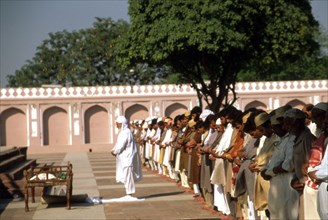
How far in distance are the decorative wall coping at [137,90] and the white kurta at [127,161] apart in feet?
76.9

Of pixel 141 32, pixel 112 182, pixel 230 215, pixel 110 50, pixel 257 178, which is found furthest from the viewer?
pixel 110 50

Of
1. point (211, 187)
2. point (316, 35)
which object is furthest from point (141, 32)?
point (316, 35)

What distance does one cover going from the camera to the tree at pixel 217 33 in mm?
20797

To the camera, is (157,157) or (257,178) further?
(157,157)

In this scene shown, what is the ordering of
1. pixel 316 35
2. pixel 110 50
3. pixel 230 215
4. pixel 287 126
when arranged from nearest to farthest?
pixel 287 126
pixel 230 215
pixel 110 50
pixel 316 35

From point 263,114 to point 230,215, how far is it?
2621mm

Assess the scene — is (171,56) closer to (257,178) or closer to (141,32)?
(141,32)

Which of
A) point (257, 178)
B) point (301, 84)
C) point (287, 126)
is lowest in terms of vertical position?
point (257, 178)

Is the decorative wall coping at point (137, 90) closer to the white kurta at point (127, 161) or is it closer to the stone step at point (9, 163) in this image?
the stone step at point (9, 163)

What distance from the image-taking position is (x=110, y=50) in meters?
50.9

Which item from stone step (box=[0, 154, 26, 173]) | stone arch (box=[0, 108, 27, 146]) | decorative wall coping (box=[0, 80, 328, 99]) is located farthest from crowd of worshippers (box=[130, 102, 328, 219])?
stone arch (box=[0, 108, 27, 146])

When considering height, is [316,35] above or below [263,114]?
above

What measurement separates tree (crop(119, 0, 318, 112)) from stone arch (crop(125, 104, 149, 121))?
13.5 meters

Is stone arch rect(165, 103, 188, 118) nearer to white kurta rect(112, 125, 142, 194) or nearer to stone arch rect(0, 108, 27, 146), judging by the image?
stone arch rect(0, 108, 27, 146)
